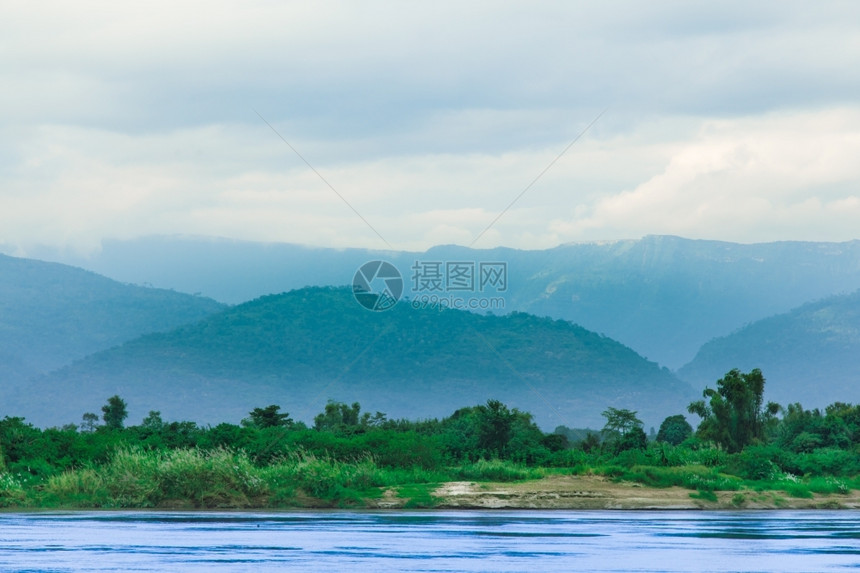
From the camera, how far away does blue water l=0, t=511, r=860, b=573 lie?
34594 millimetres

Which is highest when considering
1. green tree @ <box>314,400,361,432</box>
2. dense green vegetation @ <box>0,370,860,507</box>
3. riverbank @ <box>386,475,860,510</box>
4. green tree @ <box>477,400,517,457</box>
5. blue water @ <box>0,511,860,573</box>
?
green tree @ <box>314,400,361,432</box>

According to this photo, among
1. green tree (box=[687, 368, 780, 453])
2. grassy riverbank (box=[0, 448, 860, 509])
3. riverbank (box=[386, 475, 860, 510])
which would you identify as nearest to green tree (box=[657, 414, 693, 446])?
green tree (box=[687, 368, 780, 453])

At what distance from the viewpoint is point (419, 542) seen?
135 feet

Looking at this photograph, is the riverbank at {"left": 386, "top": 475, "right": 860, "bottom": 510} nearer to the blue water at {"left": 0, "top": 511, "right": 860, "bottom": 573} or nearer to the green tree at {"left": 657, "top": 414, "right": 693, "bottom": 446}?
the blue water at {"left": 0, "top": 511, "right": 860, "bottom": 573}

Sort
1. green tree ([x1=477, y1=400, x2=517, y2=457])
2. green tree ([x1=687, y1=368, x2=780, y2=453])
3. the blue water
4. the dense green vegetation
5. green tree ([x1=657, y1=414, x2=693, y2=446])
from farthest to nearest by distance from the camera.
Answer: green tree ([x1=657, y1=414, x2=693, y2=446]) → green tree ([x1=687, y1=368, x2=780, y2=453]) → green tree ([x1=477, y1=400, x2=517, y2=457]) → the dense green vegetation → the blue water

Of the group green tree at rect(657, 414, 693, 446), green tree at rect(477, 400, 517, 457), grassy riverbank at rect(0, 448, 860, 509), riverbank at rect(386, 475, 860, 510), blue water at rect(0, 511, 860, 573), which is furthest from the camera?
green tree at rect(657, 414, 693, 446)

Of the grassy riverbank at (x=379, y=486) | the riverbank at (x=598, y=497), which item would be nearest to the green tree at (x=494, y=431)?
the grassy riverbank at (x=379, y=486)

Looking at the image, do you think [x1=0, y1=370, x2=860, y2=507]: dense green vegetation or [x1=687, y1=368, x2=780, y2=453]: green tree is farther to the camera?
[x1=687, y1=368, x2=780, y2=453]: green tree

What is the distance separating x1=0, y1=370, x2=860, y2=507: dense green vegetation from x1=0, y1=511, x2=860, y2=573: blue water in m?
2.59

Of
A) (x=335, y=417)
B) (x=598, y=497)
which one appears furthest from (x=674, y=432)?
(x=598, y=497)

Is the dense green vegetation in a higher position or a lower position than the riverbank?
higher

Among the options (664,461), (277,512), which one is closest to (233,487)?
(277,512)

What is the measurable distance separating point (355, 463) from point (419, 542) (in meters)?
19.9

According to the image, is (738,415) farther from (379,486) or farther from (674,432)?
(379,486)
